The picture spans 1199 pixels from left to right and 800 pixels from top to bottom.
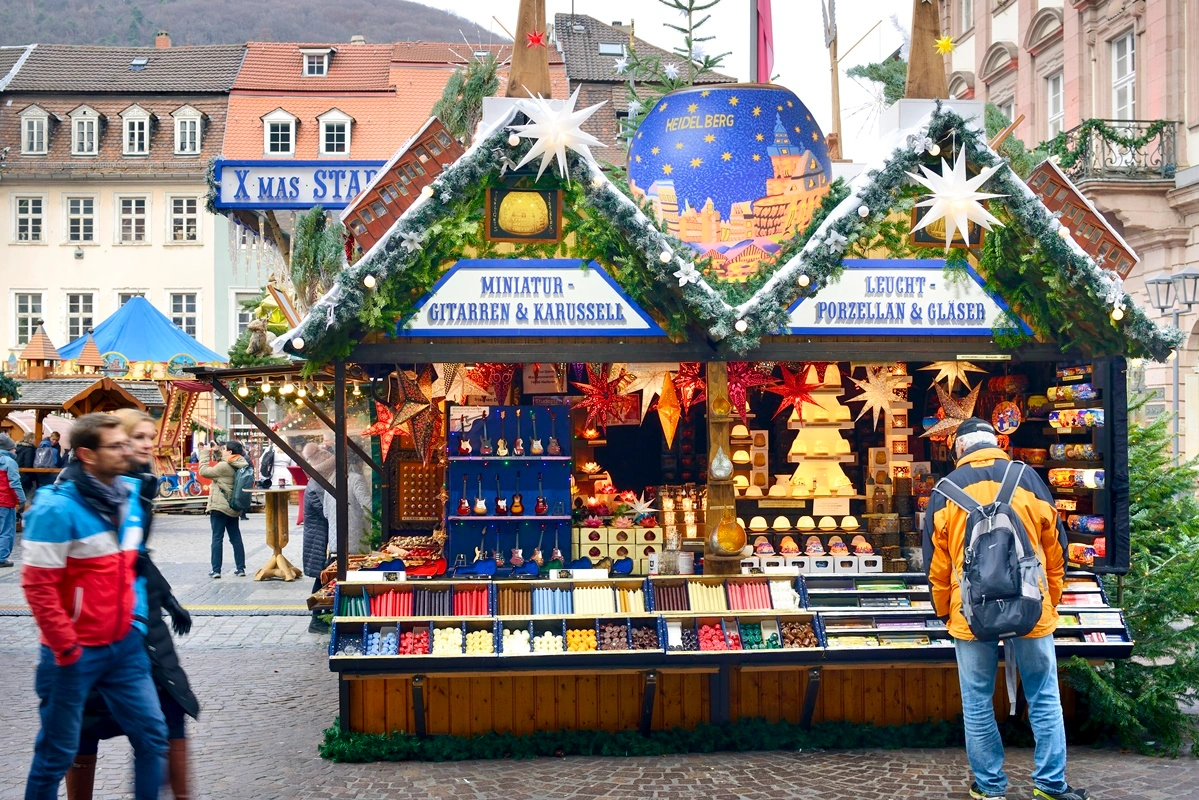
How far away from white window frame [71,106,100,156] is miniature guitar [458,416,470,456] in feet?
122

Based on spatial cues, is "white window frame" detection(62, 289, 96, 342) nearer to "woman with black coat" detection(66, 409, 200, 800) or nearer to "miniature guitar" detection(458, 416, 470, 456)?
"miniature guitar" detection(458, 416, 470, 456)

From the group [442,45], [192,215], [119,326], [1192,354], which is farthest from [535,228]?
[192,215]

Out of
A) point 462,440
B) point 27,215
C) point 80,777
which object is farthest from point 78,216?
point 80,777

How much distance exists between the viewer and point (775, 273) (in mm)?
7117

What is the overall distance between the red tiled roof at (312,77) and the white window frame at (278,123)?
1617 millimetres

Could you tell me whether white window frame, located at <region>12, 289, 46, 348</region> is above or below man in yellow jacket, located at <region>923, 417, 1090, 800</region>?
above

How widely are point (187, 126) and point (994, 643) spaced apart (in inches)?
1549

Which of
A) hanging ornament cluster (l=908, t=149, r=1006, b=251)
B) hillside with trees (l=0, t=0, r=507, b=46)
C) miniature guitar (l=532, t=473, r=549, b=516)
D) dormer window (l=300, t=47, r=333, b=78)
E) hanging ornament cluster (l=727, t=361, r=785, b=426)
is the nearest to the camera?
hanging ornament cluster (l=908, t=149, r=1006, b=251)

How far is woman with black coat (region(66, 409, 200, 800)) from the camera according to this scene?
512 cm

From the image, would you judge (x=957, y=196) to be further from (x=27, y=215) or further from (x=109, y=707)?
(x=27, y=215)

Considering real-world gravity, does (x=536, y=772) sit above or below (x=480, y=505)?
below

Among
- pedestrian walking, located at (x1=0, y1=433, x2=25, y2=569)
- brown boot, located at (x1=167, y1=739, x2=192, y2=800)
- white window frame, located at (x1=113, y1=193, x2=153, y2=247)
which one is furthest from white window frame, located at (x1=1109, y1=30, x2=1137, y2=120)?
white window frame, located at (x1=113, y1=193, x2=153, y2=247)

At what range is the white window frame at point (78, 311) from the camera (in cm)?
4072

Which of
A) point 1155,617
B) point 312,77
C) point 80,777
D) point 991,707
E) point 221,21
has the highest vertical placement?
point 221,21
